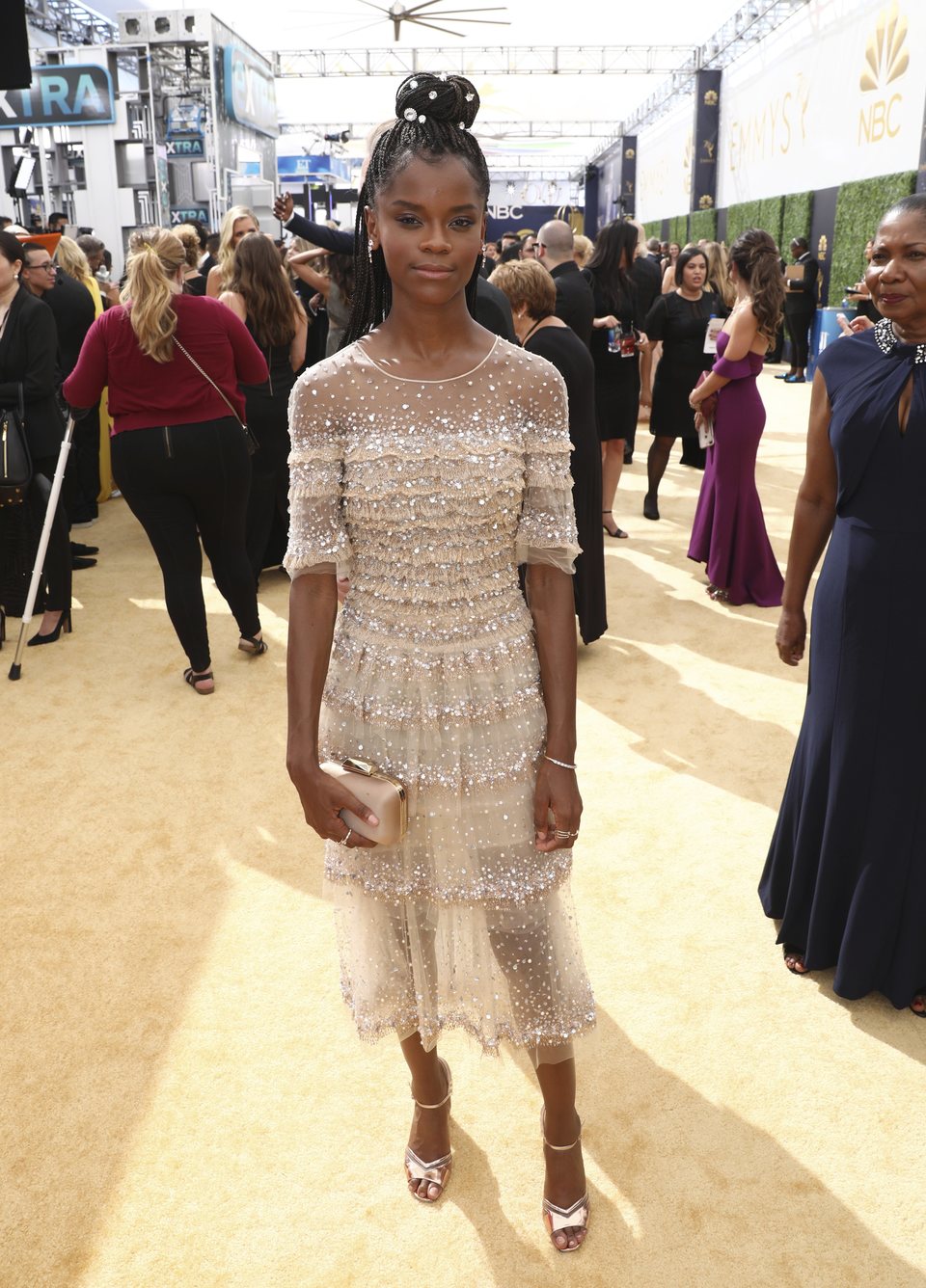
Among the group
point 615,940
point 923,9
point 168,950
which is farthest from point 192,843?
point 923,9

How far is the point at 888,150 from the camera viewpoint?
13312mm

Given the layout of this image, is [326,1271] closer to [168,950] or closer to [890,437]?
[168,950]

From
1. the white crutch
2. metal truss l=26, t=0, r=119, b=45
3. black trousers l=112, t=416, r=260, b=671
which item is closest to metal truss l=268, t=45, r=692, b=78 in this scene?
metal truss l=26, t=0, r=119, b=45

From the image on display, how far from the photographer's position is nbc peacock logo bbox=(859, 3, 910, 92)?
1267 centimetres

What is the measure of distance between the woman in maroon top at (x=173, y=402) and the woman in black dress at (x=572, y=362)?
1128 millimetres

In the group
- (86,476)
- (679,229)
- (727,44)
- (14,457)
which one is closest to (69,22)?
(679,229)

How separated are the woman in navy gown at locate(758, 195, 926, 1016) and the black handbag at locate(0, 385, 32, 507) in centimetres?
349

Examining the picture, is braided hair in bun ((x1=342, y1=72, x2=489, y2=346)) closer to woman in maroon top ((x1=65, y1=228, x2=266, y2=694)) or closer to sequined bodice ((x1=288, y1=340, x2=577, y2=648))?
sequined bodice ((x1=288, y1=340, x2=577, y2=648))

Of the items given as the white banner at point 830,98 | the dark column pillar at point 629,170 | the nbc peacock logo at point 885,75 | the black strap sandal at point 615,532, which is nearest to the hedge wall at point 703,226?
the white banner at point 830,98

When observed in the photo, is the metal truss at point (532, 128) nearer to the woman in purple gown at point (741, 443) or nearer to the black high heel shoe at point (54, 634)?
the woman in purple gown at point (741, 443)

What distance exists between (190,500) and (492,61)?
26896mm

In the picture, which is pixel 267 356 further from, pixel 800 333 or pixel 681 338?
pixel 800 333

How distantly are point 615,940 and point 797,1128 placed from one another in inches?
28.4

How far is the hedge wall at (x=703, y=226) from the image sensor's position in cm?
2150
